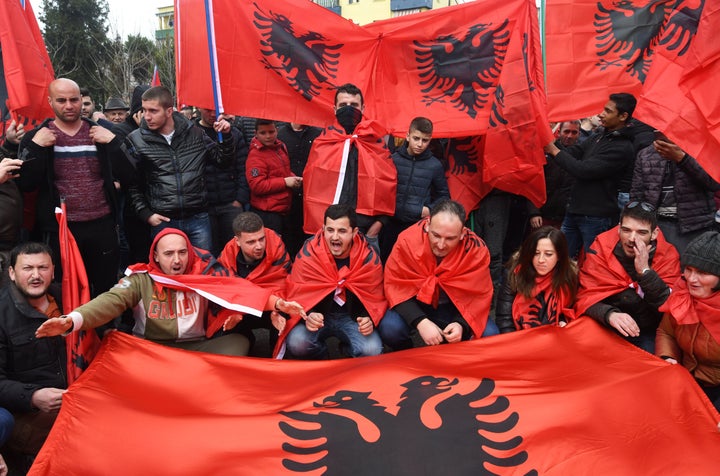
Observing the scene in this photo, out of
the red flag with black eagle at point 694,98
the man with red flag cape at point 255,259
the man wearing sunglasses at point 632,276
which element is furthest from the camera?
the man with red flag cape at point 255,259

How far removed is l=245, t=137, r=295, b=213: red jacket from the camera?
6336 mm

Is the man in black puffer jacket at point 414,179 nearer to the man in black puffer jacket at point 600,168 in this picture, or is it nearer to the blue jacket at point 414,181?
the blue jacket at point 414,181

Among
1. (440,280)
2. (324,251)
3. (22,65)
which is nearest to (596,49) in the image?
(440,280)

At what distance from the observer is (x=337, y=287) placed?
4973mm

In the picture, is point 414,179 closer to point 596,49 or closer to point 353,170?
point 353,170

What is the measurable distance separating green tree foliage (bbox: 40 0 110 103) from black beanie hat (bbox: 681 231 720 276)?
29.9m

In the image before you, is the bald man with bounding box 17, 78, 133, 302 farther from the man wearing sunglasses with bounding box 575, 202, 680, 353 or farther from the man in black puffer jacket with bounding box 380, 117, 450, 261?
the man wearing sunglasses with bounding box 575, 202, 680, 353

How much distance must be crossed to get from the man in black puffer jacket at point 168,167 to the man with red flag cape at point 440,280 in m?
2.01

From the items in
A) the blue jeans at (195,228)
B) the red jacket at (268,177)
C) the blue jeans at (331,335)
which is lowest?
the blue jeans at (331,335)

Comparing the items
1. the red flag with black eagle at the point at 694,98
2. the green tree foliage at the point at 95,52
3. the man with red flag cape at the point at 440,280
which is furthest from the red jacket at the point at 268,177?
the green tree foliage at the point at 95,52

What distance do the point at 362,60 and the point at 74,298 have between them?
13.0ft

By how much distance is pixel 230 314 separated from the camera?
4754 mm

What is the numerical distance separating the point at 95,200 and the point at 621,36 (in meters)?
5.26

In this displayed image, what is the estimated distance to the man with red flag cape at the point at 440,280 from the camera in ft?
15.7
